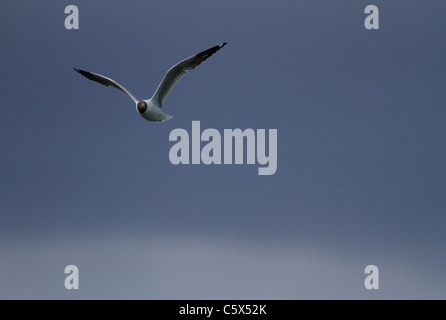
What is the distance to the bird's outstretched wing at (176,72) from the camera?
238 inches

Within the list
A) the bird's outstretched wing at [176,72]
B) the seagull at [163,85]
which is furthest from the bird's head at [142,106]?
the bird's outstretched wing at [176,72]

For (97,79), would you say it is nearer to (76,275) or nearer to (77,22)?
(77,22)

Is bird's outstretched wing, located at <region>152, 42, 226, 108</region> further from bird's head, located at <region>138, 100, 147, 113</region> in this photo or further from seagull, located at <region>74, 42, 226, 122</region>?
bird's head, located at <region>138, 100, 147, 113</region>

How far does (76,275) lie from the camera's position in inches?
243

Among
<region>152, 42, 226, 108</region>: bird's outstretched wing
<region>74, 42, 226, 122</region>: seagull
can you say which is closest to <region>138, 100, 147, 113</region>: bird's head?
<region>74, 42, 226, 122</region>: seagull

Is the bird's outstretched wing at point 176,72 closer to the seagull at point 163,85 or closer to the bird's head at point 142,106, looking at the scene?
the seagull at point 163,85

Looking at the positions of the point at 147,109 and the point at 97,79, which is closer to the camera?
the point at 147,109

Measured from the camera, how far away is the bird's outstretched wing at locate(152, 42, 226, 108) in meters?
6.04

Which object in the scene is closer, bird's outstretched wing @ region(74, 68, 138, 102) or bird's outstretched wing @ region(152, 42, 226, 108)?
bird's outstretched wing @ region(152, 42, 226, 108)

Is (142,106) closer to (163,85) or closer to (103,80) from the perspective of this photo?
(163,85)

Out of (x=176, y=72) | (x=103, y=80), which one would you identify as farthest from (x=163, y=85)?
(x=103, y=80)

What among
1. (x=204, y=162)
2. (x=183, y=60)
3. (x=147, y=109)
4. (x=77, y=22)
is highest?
(x=77, y=22)
